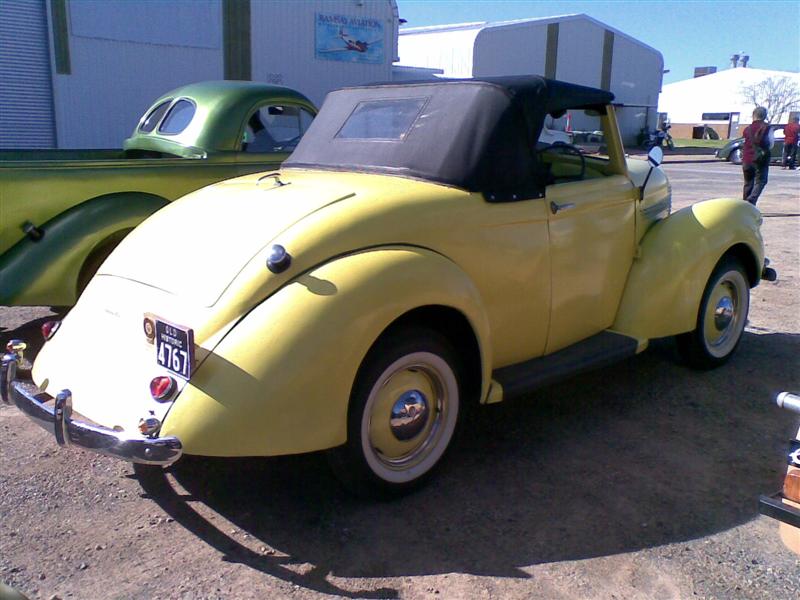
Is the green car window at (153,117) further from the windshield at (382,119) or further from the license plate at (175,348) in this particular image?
the license plate at (175,348)

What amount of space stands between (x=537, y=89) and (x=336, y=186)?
124cm

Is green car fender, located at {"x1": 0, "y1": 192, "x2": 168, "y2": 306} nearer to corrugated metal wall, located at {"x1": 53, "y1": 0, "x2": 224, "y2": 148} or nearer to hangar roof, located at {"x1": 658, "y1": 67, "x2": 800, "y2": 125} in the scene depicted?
corrugated metal wall, located at {"x1": 53, "y1": 0, "x2": 224, "y2": 148}

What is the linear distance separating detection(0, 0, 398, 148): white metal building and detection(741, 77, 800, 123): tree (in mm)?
51931

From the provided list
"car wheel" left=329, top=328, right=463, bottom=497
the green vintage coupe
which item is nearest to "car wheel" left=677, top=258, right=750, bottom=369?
"car wheel" left=329, top=328, right=463, bottom=497

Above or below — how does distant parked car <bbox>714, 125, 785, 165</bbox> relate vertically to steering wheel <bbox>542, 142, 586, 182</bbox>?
below

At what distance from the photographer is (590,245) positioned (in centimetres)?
412

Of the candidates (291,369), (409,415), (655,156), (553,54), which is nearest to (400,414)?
(409,415)

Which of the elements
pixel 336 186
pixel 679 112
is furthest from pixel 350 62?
pixel 679 112

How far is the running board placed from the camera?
3.64 m

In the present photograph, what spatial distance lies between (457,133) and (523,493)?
176 centimetres

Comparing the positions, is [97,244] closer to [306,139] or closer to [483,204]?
[306,139]

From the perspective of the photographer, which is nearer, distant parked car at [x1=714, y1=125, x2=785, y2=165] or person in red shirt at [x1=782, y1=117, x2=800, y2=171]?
person in red shirt at [x1=782, y1=117, x2=800, y2=171]

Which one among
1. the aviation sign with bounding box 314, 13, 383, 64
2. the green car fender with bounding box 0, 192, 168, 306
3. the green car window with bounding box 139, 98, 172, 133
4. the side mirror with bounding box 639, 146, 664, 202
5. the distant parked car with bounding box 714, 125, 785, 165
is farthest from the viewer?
the distant parked car with bounding box 714, 125, 785, 165

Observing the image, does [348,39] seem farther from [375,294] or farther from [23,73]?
[375,294]
